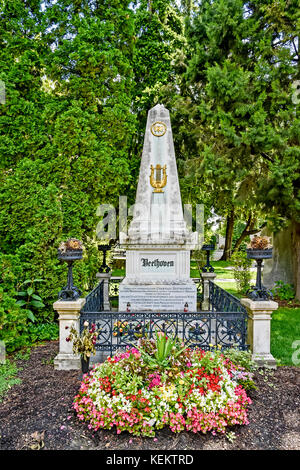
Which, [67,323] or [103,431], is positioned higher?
[67,323]

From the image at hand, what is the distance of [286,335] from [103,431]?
5.18 metres

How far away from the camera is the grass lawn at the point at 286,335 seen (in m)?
5.76

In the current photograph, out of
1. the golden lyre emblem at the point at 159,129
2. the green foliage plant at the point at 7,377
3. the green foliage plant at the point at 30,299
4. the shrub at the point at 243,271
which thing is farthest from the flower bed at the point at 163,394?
the shrub at the point at 243,271

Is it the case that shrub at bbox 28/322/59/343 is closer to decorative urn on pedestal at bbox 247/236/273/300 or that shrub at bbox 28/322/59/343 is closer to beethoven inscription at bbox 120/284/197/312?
beethoven inscription at bbox 120/284/197/312

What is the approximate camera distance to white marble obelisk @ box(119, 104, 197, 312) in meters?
6.97

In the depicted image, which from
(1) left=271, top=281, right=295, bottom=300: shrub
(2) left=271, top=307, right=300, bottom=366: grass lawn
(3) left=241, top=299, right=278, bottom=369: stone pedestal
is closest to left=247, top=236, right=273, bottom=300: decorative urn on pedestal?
(3) left=241, top=299, right=278, bottom=369: stone pedestal

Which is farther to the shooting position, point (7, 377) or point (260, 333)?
point (260, 333)

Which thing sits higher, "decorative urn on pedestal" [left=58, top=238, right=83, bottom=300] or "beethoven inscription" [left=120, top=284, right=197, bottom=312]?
"decorative urn on pedestal" [left=58, top=238, right=83, bottom=300]

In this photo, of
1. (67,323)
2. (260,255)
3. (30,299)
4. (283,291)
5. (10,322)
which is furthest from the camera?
(283,291)

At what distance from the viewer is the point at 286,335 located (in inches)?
277

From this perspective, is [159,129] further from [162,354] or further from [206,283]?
[162,354]

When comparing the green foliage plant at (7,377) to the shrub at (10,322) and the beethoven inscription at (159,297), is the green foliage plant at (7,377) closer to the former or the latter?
the shrub at (10,322)

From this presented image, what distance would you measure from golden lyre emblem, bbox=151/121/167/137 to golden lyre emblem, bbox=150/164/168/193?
800 mm

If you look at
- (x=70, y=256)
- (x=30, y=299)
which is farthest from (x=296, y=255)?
(x=30, y=299)
